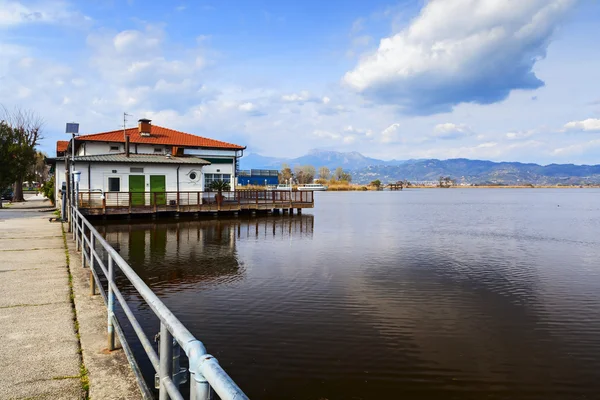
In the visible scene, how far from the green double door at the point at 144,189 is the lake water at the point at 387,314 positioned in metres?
11.0

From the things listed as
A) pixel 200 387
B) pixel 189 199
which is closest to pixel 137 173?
pixel 189 199

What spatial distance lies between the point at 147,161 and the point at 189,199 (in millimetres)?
4152

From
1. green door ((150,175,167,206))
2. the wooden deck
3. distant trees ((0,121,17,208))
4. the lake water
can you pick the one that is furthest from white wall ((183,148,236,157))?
the lake water

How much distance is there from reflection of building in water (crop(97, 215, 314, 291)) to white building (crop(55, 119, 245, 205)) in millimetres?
3764

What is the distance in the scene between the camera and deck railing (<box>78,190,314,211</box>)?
30.2 metres

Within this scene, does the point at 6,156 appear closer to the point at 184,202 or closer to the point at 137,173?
the point at 137,173

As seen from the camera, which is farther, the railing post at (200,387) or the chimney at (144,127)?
the chimney at (144,127)

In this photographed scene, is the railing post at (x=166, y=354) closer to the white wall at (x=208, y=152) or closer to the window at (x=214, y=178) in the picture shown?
the window at (x=214, y=178)

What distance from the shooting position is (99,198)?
30.4 meters

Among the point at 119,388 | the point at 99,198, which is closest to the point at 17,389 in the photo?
the point at 119,388

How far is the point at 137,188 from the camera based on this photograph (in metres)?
32.7

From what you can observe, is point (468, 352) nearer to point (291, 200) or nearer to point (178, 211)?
point (178, 211)

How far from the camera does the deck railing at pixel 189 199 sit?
99.2 ft

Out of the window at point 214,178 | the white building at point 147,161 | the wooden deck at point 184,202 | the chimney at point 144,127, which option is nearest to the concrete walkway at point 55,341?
the wooden deck at point 184,202
